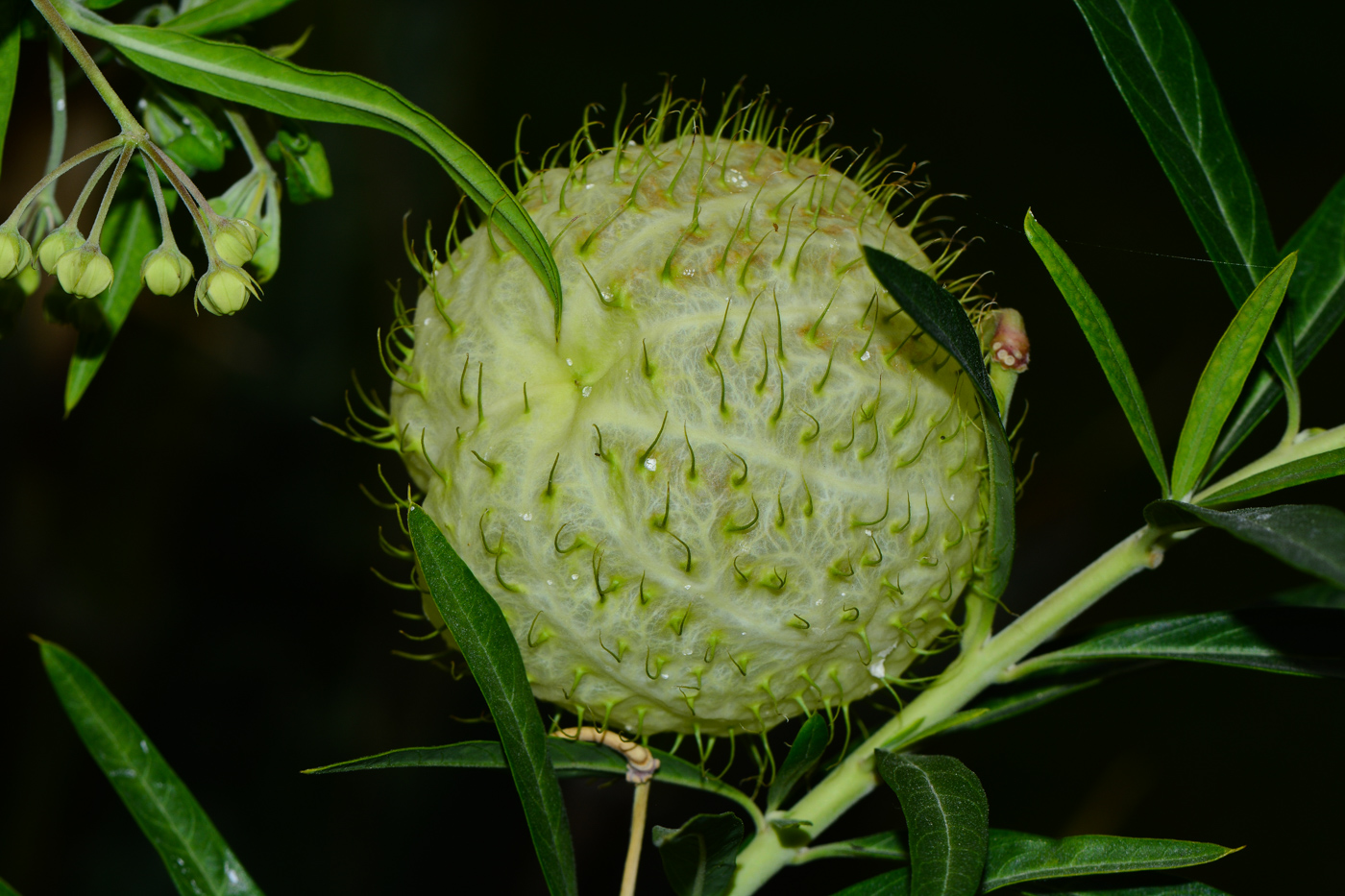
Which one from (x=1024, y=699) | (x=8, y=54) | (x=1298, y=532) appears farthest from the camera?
(x=1024, y=699)

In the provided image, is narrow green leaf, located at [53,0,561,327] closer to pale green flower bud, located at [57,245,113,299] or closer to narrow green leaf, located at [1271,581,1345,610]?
pale green flower bud, located at [57,245,113,299]

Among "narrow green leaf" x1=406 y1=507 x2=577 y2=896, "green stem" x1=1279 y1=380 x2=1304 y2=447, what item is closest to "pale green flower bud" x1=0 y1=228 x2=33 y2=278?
"narrow green leaf" x1=406 y1=507 x2=577 y2=896

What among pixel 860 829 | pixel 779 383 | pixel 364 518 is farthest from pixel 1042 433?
pixel 779 383

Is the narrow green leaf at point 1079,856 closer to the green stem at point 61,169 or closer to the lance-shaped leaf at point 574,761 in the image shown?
the lance-shaped leaf at point 574,761

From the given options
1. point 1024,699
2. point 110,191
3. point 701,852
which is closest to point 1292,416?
point 1024,699

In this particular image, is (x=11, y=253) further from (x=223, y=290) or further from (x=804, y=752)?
(x=804, y=752)

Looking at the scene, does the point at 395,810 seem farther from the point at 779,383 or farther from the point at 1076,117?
the point at 1076,117

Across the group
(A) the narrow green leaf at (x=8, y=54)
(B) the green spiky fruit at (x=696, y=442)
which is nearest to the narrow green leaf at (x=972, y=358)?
(B) the green spiky fruit at (x=696, y=442)
